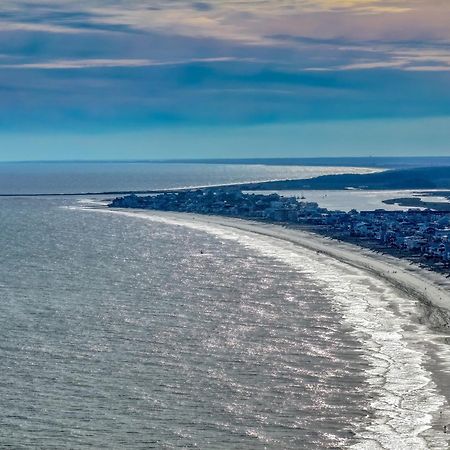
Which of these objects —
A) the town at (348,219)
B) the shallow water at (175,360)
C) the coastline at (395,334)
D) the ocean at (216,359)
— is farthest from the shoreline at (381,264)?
the shallow water at (175,360)

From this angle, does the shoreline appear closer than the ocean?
No

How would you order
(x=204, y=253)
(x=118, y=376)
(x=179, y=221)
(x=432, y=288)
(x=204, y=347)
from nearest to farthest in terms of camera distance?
(x=118, y=376)
(x=204, y=347)
(x=432, y=288)
(x=204, y=253)
(x=179, y=221)

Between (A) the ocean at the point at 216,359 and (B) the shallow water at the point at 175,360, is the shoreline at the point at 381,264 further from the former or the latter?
(B) the shallow water at the point at 175,360

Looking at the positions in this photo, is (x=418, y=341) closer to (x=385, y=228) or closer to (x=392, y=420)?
(x=392, y=420)

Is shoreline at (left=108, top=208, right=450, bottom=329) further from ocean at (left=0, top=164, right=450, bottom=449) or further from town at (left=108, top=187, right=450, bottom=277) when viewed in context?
town at (left=108, top=187, right=450, bottom=277)

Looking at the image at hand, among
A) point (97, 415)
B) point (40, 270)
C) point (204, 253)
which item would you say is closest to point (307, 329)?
point (97, 415)

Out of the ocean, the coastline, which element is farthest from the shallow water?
the coastline
